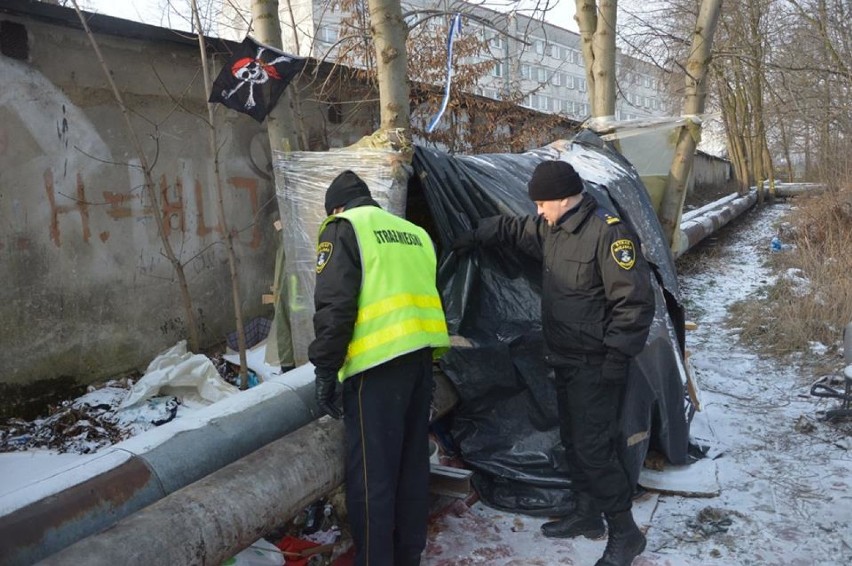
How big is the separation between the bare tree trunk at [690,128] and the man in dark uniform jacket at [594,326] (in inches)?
122

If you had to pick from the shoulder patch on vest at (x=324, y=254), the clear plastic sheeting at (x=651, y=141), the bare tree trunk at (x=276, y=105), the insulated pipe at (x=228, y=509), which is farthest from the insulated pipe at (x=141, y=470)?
the clear plastic sheeting at (x=651, y=141)

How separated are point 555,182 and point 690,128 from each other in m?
3.35

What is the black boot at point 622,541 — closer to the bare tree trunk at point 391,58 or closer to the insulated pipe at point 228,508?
the insulated pipe at point 228,508

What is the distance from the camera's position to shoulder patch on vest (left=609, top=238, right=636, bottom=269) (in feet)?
10.1

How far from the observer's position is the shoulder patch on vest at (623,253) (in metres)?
3.09

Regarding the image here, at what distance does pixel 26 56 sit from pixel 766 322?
6.84 m

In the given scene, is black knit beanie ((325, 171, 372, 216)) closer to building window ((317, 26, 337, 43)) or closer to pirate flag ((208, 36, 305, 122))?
pirate flag ((208, 36, 305, 122))

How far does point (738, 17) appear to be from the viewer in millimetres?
17469

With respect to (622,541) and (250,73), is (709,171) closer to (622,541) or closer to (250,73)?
(250,73)

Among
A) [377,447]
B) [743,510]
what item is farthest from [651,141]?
[377,447]

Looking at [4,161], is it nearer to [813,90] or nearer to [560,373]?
[560,373]

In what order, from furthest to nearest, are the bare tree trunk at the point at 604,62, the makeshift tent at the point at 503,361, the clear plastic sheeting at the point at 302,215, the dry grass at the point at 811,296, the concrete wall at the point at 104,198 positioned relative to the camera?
the bare tree trunk at the point at 604,62 < the dry grass at the point at 811,296 < the concrete wall at the point at 104,198 < the clear plastic sheeting at the point at 302,215 < the makeshift tent at the point at 503,361

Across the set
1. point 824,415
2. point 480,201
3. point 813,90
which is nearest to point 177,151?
point 480,201

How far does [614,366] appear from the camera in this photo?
10.2 feet
